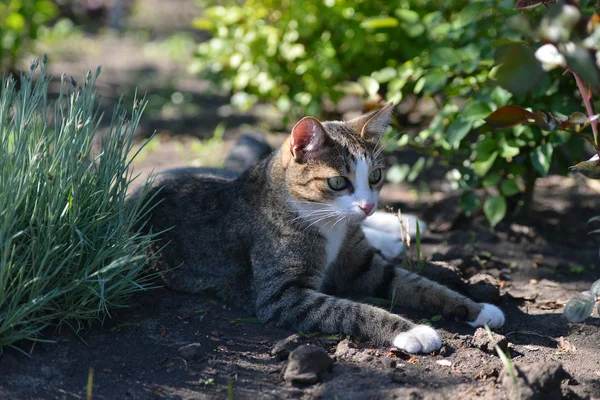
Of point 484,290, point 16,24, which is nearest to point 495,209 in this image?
point 484,290

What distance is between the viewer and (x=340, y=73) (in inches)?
241

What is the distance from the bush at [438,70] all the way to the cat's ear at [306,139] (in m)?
0.96

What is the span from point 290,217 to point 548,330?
5.03ft

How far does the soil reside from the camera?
2.98 meters

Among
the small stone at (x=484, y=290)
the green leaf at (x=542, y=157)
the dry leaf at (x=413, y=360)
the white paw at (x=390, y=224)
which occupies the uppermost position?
the green leaf at (x=542, y=157)

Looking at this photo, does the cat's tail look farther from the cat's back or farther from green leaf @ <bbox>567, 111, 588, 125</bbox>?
green leaf @ <bbox>567, 111, 588, 125</bbox>

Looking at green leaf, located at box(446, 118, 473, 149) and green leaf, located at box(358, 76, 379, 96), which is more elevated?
green leaf, located at box(358, 76, 379, 96)

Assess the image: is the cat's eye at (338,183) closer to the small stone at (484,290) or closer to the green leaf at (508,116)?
the green leaf at (508,116)

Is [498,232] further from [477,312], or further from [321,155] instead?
[321,155]

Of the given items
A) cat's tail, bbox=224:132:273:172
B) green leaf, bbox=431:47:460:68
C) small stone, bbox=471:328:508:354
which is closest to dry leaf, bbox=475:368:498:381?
small stone, bbox=471:328:508:354

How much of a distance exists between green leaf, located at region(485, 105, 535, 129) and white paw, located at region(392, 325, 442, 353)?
1102 mm

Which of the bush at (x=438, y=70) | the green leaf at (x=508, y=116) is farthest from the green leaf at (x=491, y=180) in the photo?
the green leaf at (x=508, y=116)

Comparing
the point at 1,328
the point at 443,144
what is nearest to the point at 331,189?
the point at 443,144

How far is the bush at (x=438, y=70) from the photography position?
4277mm
